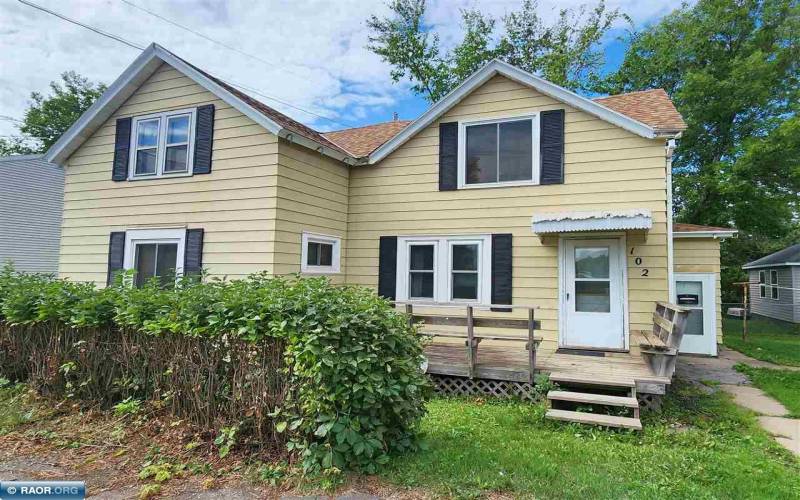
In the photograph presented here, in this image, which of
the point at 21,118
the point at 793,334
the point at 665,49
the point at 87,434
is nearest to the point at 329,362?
the point at 87,434

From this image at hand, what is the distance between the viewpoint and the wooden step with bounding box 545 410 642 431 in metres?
4.76

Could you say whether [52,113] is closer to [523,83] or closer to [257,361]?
[523,83]

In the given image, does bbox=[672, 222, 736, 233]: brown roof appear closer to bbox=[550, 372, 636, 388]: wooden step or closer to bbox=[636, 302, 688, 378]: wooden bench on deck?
bbox=[636, 302, 688, 378]: wooden bench on deck

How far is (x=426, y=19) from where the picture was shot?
66.7ft

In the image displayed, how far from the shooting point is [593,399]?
16.9 ft

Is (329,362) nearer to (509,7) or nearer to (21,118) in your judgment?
(509,7)

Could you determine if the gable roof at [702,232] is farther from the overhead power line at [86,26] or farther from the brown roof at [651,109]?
the overhead power line at [86,26]

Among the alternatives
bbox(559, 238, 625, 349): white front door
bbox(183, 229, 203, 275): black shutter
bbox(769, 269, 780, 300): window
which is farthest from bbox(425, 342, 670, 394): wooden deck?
bbox(769, 269, 780, 300): window

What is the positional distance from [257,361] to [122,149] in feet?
25.0

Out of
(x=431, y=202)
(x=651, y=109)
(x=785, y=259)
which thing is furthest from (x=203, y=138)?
(x=785, y=259)

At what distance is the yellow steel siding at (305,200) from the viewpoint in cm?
771

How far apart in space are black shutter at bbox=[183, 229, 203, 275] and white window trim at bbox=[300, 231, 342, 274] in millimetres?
1958

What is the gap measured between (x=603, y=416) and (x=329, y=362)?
3456 mm

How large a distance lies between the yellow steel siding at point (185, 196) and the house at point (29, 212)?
10455mm
